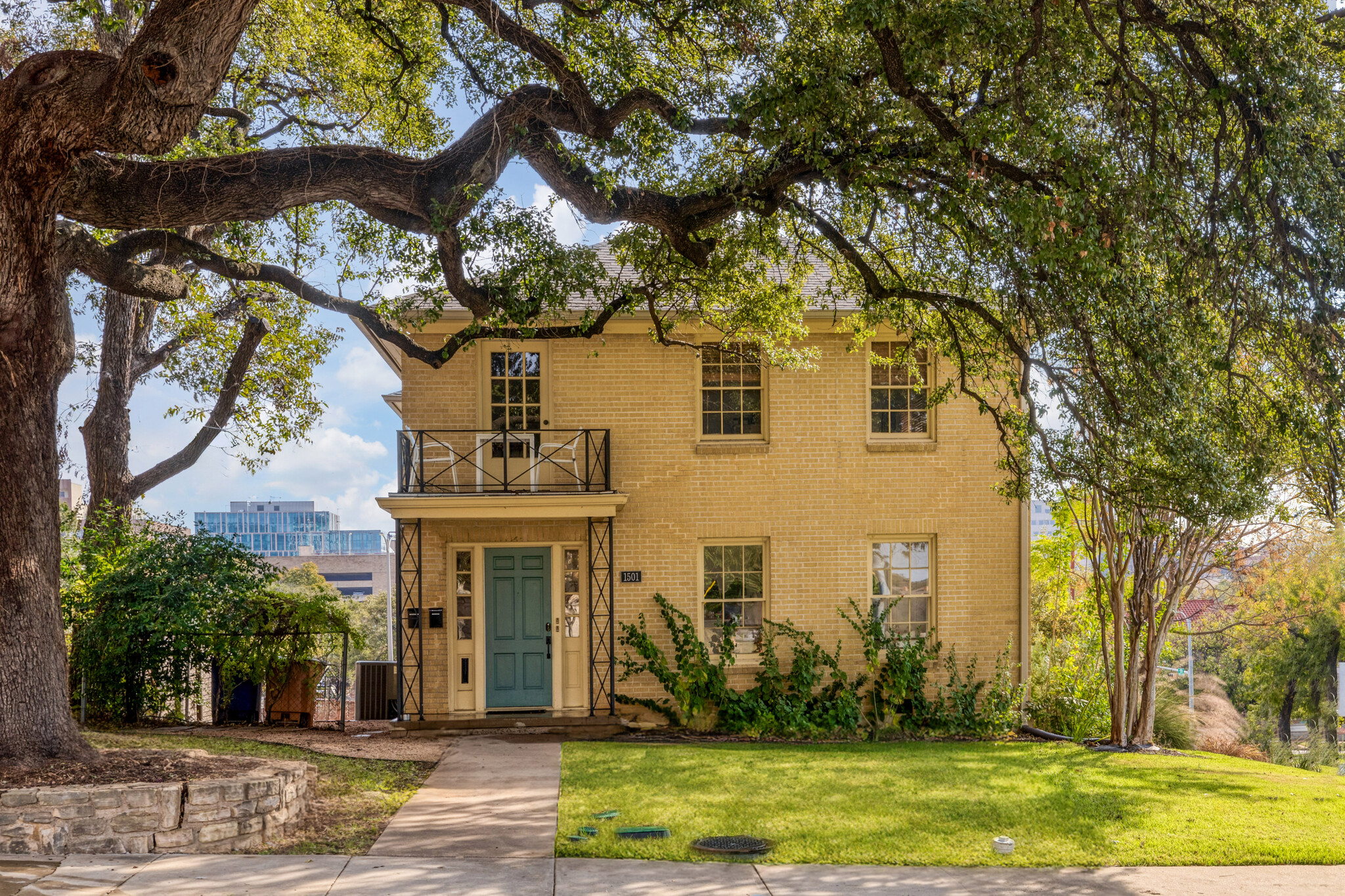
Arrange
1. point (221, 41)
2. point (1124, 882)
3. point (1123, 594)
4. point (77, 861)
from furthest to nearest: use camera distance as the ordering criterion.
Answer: point (1123, 594), point (221, 41), point (1124, 882), point (77, 861)

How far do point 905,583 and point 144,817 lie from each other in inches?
419

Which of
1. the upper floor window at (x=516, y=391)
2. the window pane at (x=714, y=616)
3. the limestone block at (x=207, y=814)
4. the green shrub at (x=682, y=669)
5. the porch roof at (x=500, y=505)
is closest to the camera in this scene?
the limestone block at (x=207, y=814)

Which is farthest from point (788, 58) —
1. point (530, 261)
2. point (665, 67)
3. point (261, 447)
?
point (261, 447)

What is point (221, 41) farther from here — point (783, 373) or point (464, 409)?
point (783, 373)

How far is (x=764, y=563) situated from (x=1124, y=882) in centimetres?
810

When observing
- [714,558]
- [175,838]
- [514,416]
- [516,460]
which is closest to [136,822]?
[175,838]

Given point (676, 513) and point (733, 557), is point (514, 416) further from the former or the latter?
point (733, 557)

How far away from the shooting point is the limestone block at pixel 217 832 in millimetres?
6727

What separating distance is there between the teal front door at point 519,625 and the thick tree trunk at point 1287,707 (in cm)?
2862

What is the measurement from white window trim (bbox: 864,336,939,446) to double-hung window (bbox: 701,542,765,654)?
234cm

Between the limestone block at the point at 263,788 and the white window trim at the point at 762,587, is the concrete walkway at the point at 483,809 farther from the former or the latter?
the white window trim at the point at 762,587

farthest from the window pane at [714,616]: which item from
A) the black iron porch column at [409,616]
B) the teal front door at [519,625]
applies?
the black iron porch column at [409,616]

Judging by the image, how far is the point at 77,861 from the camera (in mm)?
6156

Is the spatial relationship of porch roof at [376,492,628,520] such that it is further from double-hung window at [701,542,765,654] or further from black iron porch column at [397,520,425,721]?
double-hung window at [701,542,765,654]
